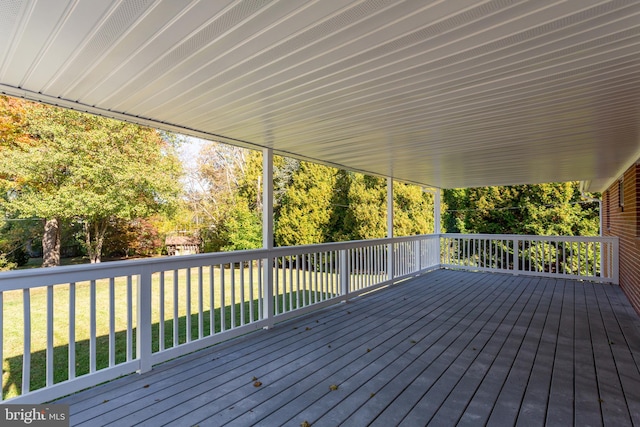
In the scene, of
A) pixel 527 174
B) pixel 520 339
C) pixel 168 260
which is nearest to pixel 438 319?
pixel 520 339

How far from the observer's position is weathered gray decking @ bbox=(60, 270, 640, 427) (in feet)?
7.21

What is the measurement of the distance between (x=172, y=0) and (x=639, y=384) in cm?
411

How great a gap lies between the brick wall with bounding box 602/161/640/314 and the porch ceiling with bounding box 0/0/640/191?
1.67 metres

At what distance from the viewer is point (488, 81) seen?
2.33m

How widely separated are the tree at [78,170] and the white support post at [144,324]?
7.74m

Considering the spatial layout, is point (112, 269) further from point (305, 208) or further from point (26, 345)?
point (305, 208)

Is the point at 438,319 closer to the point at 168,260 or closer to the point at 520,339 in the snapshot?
the point at 520,339

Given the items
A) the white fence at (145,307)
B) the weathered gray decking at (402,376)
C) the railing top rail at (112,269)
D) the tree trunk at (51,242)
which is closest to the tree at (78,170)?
the tree trunk at (51,242)

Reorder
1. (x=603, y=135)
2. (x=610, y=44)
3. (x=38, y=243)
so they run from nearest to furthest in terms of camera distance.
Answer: (x=610, y=44), (x=603, y=135), (x=38, y=243)

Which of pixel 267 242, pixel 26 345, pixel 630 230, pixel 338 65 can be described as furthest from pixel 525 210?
pixel 26 345

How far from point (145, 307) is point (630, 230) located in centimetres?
697

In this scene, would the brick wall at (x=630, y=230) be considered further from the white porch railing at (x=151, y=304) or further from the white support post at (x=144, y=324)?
the white support post at (x=144, y=324)

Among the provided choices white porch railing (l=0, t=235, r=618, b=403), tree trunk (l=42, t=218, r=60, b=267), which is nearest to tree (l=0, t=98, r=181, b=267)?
tree trunk (l=42, t=218, r=60, b=267)

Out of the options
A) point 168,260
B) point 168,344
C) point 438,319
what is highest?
point 168,260
